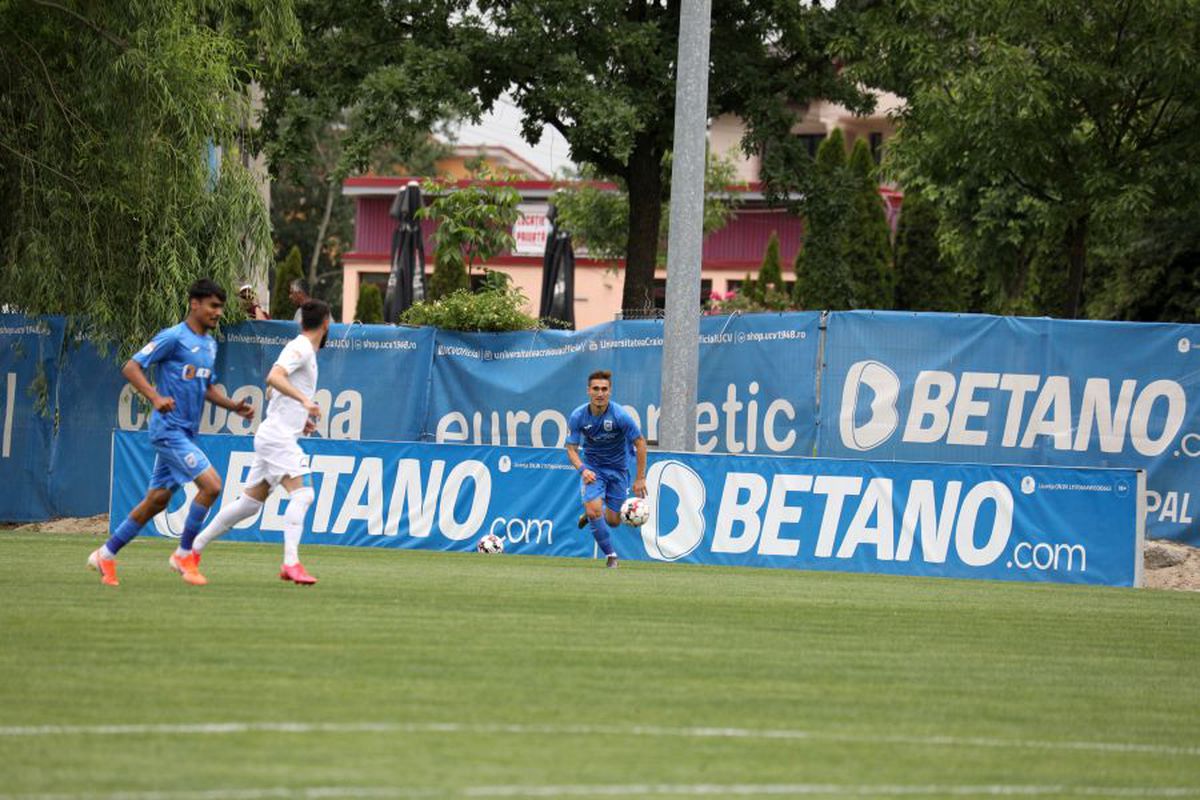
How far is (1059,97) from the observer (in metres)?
24.0

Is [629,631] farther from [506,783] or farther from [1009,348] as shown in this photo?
[1009,348]

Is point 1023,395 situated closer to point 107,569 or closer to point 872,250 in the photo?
point 107,569

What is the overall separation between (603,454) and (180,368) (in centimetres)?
585

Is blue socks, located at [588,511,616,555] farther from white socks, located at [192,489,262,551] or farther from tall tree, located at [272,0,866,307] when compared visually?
tall tree, located at [272,0,866,307]

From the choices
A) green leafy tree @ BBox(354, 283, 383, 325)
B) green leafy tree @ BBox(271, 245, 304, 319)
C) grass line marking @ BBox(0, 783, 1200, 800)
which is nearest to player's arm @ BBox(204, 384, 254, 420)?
grass line marking @ BBox(0, 783, 1200, 800)

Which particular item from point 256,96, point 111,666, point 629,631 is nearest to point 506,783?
point 111,666

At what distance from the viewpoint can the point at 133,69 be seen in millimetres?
21984

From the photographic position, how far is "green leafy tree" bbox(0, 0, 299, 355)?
2230 cm

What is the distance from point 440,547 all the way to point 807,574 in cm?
464

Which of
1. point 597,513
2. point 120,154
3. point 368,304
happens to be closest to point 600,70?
point 120,154

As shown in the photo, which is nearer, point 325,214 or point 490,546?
point 490,546

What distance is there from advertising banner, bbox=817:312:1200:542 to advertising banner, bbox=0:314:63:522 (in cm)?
1068

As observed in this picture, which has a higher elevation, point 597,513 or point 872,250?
point 872,250

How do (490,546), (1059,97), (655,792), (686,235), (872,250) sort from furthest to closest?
(872,250) → (1059,97) → (686,235) → (490,546) → (655,792)
